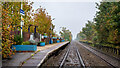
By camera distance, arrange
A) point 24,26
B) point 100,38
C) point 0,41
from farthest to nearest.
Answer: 1. point 100,38
2. point 24,26
3. point 0,41

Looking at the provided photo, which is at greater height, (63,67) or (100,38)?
(100,38)

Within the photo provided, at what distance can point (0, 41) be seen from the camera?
6395mm

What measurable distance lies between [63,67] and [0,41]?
15.0 feet

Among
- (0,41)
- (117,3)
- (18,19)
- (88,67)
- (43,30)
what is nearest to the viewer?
(0,41)

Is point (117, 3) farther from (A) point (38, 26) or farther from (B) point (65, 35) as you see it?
(B) point (65, 35)

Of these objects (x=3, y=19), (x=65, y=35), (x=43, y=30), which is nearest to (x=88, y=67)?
(x=3, y=19)

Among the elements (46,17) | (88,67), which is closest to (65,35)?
(46,17)

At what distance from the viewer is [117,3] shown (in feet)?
51.3

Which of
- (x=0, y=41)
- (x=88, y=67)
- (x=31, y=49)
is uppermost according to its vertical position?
(x=0, y=41)

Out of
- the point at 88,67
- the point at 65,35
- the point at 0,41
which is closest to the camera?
the point at 0,41

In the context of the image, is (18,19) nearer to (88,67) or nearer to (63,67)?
(63,67)

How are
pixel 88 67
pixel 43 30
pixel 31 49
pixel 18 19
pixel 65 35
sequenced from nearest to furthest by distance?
pixel 88 67, pixel 31 49, pixel 18 19, pixel 43 30, pixel 65 35

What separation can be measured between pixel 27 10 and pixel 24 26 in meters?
2.18

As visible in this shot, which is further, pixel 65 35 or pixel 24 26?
pixel 65 35
